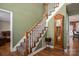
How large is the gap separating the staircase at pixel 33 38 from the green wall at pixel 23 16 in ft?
0.25

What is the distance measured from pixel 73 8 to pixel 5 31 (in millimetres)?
1092

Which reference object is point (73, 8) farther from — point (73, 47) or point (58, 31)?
point (73, 47)

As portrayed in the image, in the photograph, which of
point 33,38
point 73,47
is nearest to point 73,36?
point 73,47

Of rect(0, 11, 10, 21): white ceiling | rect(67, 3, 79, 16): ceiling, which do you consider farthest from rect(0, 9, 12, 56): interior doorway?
rect(67, 3, 79, 16): ceiling

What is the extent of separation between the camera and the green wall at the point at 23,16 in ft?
5.41

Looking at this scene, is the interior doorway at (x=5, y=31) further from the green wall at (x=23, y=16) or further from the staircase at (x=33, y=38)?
the staircase at (x=33, y=38)

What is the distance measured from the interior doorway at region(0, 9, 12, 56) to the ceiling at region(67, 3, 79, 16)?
881mm

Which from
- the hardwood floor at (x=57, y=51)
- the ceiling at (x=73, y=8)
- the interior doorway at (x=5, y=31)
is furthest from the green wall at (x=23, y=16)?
the ceiling at (x=73, y=8)

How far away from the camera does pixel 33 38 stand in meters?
1.70

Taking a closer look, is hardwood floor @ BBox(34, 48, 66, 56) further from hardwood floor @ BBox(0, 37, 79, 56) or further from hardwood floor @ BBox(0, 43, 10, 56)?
hardwood floor @ BBox(0, 43, 10, 56)

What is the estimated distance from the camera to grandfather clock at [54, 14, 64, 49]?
1692 mm

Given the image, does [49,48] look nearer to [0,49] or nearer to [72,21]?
[72,21]

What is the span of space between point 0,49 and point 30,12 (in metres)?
0.73

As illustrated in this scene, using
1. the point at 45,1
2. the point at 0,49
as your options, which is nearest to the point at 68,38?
the point at 45,1
